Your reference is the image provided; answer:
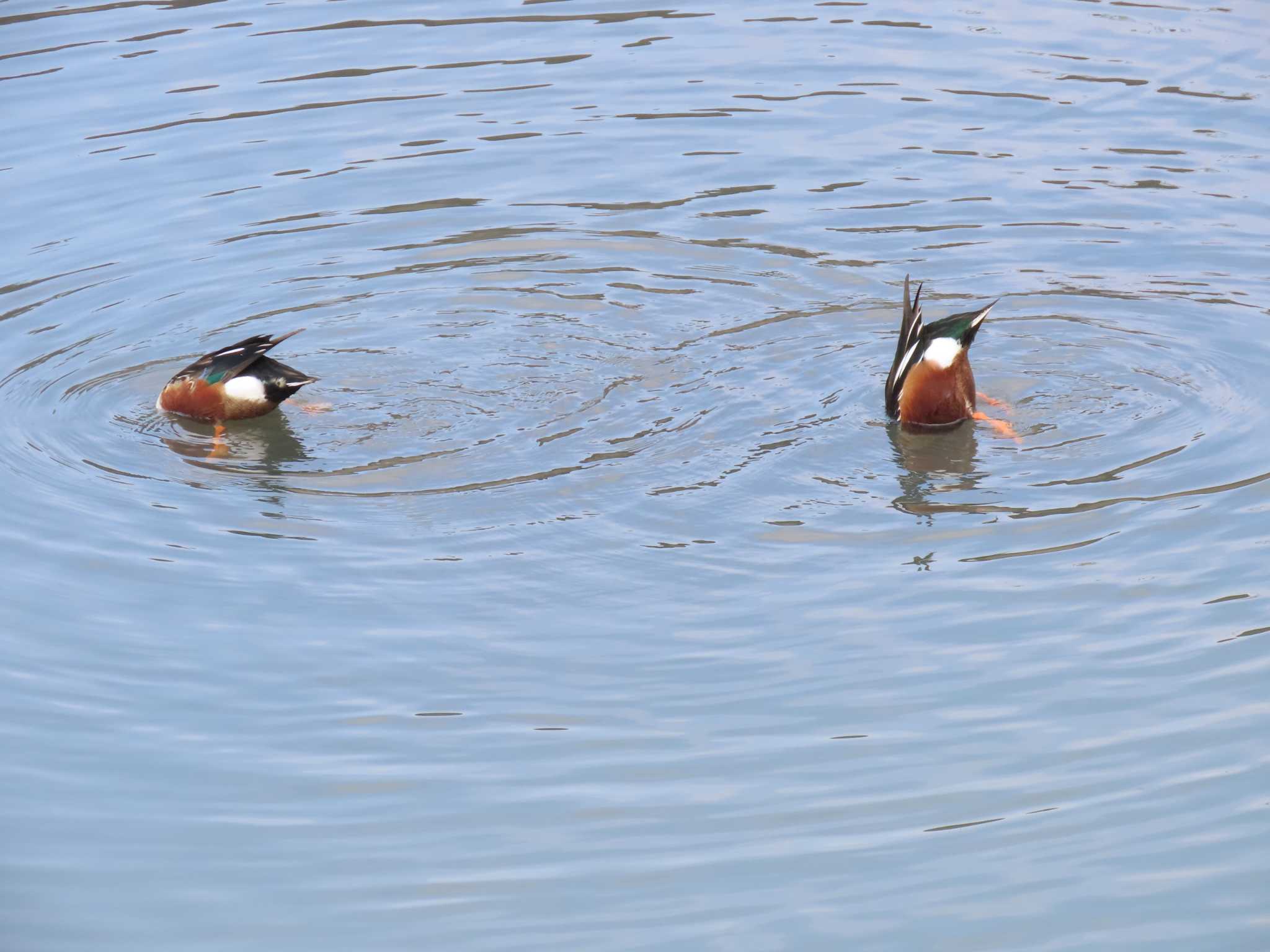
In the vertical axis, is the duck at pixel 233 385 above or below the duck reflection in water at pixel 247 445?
above

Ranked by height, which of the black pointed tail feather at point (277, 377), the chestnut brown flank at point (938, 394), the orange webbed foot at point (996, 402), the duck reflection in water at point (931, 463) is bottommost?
the duck reflection in water at point (931, 463)

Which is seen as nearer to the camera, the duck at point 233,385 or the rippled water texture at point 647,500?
the rippled water texture at point 647,500

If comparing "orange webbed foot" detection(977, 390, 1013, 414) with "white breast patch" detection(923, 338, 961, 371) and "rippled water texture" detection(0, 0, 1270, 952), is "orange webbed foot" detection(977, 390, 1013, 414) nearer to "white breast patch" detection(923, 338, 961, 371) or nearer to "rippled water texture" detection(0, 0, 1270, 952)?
"rippled water texture" detection(0, 0, 1270, 952)

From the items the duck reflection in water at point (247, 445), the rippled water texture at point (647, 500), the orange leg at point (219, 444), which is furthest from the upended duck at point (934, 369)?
the orange leg at point (219, 444)

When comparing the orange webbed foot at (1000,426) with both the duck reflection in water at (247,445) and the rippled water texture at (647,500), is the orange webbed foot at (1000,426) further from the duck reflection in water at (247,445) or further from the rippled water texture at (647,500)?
the duck reflection in water at (247,445)

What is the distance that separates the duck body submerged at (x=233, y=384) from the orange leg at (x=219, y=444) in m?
0.07

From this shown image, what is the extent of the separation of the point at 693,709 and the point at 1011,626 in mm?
1637

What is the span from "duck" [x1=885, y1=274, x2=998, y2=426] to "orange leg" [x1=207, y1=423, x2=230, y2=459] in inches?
162

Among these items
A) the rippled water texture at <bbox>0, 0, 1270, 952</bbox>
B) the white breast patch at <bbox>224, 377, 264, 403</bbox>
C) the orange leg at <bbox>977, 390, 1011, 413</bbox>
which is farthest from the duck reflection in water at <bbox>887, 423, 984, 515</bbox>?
the white breast patch at <bbox>224, 377, 264, 403</bbox>

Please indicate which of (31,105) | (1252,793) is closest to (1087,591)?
(1252,793)

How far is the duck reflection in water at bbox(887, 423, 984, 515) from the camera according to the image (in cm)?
889

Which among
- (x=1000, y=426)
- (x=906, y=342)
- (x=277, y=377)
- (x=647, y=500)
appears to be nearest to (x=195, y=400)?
(x=277, y=377)

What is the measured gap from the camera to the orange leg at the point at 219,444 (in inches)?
388

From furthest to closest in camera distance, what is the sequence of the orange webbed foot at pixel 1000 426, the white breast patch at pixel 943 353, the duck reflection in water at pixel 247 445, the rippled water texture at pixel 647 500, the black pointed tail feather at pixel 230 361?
the black pointed tail feather at pixel 230 361 < the duck reflection in water at pixel 247 445 < the orange webbed foot at pixel 1000 426 < the white breast patch at pixel 943 353 < the rippled water texture at pixel 647 500
